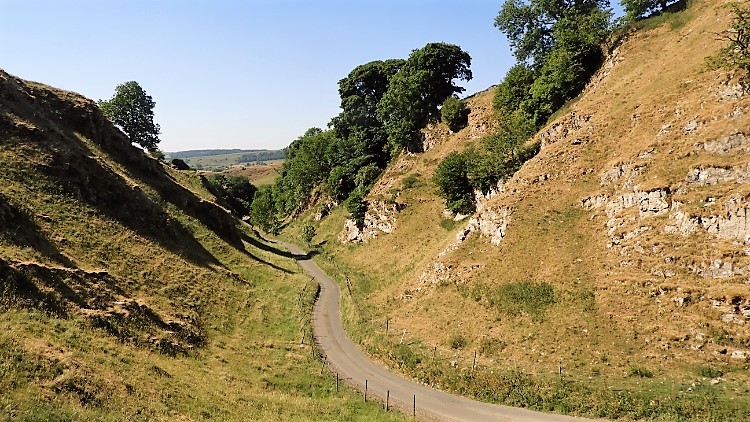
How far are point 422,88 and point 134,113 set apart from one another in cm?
6772

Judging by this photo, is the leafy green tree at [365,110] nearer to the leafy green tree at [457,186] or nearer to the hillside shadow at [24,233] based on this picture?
the leafy green tree at [457,186]

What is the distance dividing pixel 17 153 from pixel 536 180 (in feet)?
195

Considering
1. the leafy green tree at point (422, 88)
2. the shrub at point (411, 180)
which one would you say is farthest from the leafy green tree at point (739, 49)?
the leafy green tree at point (422, 88)

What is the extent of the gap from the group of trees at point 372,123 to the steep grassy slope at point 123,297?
33680mm

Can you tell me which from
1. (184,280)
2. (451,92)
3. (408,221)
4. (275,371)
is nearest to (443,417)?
(275,371)

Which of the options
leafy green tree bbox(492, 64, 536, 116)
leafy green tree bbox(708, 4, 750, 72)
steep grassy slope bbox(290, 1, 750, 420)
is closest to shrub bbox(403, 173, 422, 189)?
steep grassy slope bbox(290, 1, 750, 420)

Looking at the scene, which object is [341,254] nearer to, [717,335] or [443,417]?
[443,417]

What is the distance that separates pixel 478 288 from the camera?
42.3 metres

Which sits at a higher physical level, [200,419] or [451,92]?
[451,92]

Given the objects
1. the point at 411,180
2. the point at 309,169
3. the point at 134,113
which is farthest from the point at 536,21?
the point at 134,113

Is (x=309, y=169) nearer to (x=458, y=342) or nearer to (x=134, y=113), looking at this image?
(x=134, y=113)

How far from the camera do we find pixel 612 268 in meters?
36.6

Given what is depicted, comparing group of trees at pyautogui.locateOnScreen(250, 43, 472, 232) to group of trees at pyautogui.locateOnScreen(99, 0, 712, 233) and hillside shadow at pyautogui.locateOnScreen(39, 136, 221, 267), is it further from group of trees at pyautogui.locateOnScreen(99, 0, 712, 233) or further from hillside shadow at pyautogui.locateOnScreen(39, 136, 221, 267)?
hillside shadow at pyautogui.locateOnScreen(39, 136, 221, 267)

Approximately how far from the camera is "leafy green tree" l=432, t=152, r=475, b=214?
5903 cm
